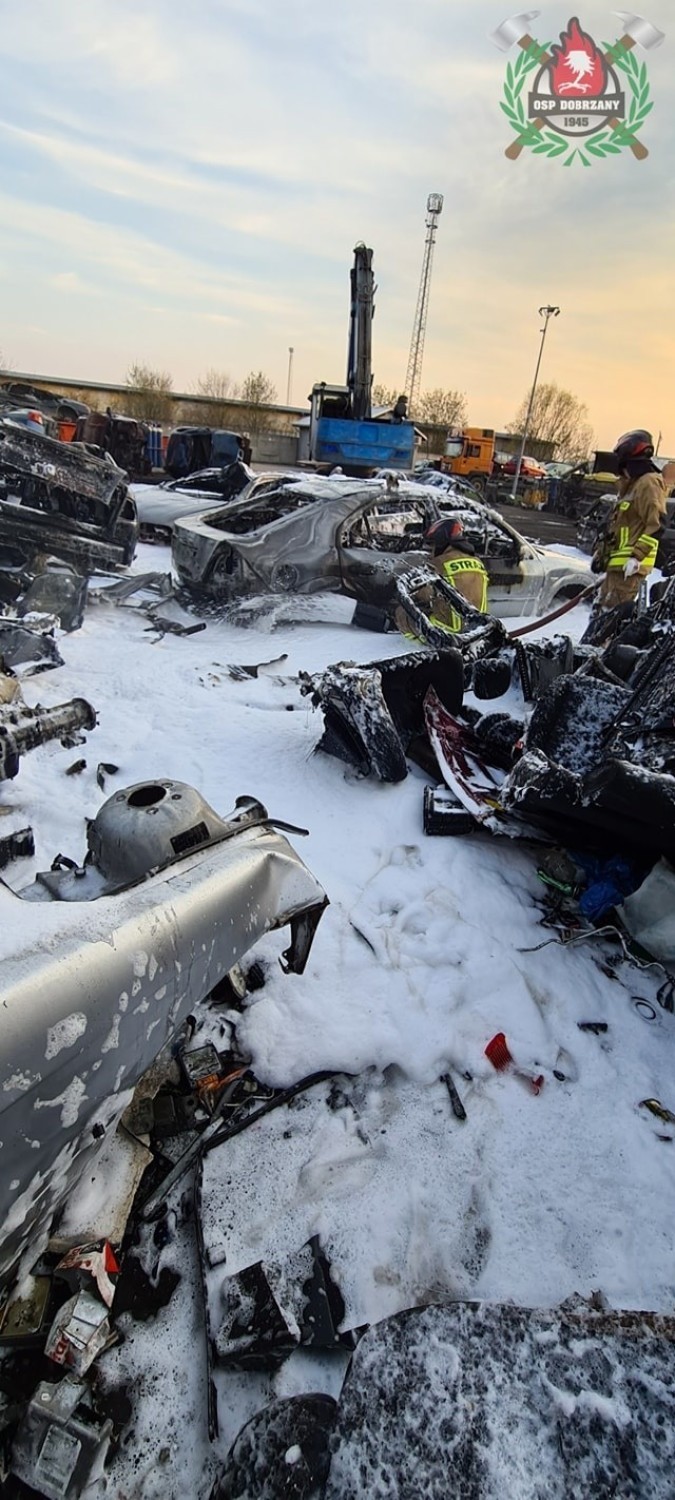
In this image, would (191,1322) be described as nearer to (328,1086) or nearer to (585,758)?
(328,1086)

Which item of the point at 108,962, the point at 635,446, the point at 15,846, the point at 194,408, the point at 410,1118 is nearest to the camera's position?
the point at 108,962

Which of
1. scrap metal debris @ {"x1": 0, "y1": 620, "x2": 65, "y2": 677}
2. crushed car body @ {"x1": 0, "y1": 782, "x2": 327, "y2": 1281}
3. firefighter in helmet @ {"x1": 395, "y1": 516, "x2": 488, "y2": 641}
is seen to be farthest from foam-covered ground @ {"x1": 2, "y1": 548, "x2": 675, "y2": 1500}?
firefighter in helmet @ {"x1": 395, "y1": 516, "x2": 488, "y2": 641}

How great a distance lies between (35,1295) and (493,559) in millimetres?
7806

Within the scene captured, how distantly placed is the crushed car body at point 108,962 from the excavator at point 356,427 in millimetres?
16282

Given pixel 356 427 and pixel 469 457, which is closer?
pixel 356 427

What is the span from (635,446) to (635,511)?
0.54 meters

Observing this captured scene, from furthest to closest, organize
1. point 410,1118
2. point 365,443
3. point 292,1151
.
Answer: point 365,443 → point 410,1118 → point 292,1151

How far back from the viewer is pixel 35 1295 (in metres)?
1.67

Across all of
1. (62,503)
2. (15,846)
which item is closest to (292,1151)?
(15,846)

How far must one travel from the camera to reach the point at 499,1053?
263cm

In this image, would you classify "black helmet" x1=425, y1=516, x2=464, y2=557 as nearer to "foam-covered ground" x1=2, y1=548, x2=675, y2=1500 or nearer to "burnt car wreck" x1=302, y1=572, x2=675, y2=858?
"burnt car wreck" x1=302, y1=572, x2=675, y2=858

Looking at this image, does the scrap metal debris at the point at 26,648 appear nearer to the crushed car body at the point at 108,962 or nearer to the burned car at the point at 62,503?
the burned car at the point at 62,503

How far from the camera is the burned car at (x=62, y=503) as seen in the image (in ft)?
22.5

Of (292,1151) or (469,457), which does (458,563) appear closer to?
(292,1151)
